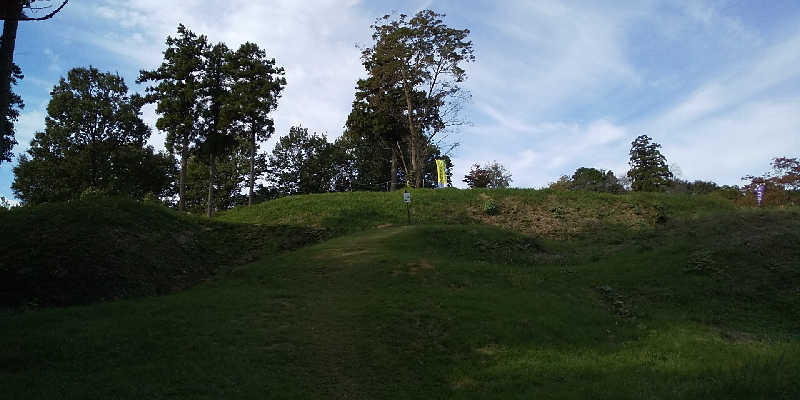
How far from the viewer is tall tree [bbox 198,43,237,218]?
3366 cm

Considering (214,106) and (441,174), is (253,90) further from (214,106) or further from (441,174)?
(441,174)

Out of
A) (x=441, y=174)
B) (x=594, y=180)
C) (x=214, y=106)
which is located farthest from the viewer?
(x=594, y=180)

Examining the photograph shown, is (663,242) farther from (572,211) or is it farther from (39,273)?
(39,273)

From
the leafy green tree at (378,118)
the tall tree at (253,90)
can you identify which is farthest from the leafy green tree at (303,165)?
the tall tree at (253,90)

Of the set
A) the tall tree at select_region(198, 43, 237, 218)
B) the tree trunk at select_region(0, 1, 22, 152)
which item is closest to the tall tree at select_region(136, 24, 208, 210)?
the tall tree at select_region(198, 43, 237, 218)

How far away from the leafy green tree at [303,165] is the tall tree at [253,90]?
2918cm

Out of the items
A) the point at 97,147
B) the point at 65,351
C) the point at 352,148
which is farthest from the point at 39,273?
the point at 352,148

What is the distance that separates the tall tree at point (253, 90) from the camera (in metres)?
33.0

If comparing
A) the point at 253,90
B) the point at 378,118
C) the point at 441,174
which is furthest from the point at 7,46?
the point at 378,118

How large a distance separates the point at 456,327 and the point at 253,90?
27.5 metres

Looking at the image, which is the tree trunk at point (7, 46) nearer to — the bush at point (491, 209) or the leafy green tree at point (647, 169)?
the bush at point (491, 209)

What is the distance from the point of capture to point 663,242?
743 inches

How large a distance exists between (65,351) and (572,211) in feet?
86.7

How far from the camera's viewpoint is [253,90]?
3344 centimetres
